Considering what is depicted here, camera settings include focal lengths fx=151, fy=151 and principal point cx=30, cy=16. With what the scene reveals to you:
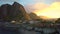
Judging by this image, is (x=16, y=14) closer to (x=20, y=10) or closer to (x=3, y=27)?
(x=20, y=10)

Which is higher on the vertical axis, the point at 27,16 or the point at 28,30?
the point at 27,16

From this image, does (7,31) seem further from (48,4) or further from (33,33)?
(48,4)

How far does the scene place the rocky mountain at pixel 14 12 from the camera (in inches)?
179

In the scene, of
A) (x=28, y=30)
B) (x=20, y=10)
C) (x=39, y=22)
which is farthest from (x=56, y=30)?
(x=20, y=10)

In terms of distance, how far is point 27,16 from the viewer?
455cm

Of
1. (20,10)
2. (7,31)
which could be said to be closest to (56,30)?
(20,10)

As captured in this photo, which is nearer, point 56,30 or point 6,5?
point 56,30

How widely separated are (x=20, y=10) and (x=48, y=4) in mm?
881

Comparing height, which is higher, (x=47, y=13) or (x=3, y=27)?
(x=47, y=13)

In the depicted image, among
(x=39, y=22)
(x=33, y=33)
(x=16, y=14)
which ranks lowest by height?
(x=33, y=33)

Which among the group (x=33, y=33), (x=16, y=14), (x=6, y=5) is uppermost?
(x=6, y=5)

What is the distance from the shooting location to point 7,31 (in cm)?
470

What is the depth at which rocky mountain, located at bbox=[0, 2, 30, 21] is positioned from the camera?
14.9ft

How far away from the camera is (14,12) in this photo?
457cm
